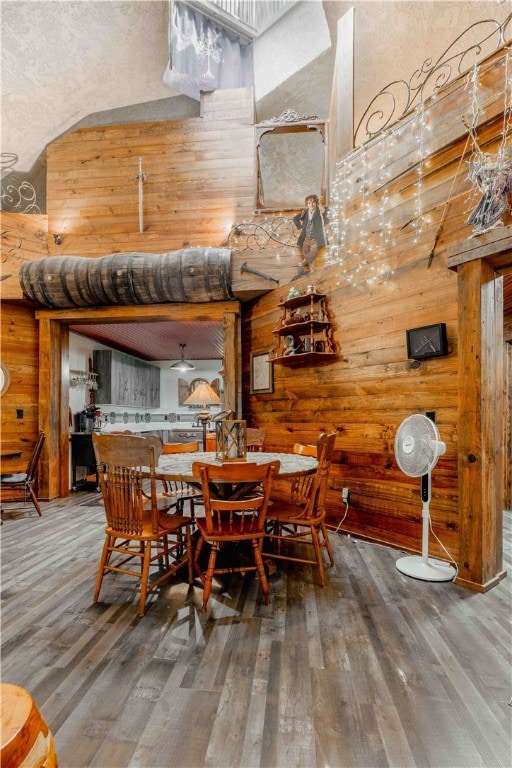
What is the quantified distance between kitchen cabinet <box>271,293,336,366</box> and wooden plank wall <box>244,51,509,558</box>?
10cm

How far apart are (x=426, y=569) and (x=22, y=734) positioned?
8.99ft

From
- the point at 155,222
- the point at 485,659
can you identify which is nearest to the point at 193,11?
the point at 155,222

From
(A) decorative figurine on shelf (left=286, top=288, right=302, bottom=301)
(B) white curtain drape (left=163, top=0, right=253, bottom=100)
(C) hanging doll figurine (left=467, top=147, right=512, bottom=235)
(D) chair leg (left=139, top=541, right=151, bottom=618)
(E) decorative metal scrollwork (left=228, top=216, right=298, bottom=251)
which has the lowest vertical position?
(D) chair leg (left=139, top=541, right=151, bottom=618)

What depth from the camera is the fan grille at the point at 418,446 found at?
2549 mm

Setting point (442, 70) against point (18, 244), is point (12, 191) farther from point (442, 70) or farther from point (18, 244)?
point (442, 70)

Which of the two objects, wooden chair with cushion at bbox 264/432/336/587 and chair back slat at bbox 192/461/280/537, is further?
wooden chair with cushion at bbox 264/432/336/587

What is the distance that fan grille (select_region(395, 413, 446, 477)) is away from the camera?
2549mm

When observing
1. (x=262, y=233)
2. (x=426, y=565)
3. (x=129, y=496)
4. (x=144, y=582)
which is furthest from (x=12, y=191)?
(x=426, y=565)

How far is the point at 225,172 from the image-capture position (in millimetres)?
5438

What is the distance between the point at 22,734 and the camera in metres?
0.56

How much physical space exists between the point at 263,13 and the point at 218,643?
8637 millimetres

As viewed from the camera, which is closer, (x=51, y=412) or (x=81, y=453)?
(x=51, y=412)

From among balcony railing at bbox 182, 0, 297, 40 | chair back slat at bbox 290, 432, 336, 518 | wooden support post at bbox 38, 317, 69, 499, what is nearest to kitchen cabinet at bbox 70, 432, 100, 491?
wooden support post at bbox 38, 317, 69, 499

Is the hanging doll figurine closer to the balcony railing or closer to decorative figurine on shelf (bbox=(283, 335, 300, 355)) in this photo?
decorative figurine on shelf (bbox=(283, 335, 300, 355))
